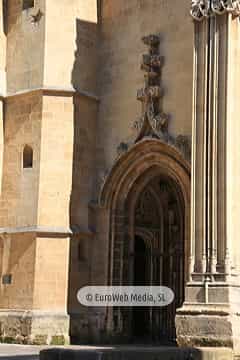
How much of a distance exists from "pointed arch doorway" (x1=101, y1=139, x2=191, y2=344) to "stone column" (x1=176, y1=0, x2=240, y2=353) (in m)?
1.53

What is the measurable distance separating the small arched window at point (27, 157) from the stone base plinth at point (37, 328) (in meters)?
3.67

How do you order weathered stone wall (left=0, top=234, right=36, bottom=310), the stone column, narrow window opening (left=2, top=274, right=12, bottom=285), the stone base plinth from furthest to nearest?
narrow window opening (left=2, top=274, right=12, bottom=285) → weathered stone wall (left=0, top=234, right=36, bottom=310) → the stone base plinth → the stone column

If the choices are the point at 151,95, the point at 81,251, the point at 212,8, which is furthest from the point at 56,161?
the point at 212,8

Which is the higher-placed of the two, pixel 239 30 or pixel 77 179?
pixel 239 30

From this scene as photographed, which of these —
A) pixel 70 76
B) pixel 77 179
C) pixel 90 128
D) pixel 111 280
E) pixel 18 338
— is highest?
pixel 70 76

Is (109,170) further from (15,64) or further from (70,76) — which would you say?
(15,64)

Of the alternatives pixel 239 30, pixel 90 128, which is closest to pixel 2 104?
pixel 90 128

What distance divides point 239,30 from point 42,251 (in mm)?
6890

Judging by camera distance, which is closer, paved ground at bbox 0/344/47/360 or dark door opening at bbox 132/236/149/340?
paved ground at bbox 0/344/47/360

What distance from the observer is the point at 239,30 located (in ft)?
52.1

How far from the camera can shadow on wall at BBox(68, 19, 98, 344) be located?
18.0 metres

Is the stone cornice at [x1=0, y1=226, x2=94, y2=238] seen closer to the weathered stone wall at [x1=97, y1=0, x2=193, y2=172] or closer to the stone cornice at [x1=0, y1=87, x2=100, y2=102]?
the weathered stone wall at [x1=97, y1=0, x2=193, y2=172]

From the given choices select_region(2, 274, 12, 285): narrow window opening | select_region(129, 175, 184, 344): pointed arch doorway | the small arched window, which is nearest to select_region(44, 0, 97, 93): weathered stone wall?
the small arched window

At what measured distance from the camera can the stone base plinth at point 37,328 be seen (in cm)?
1727
